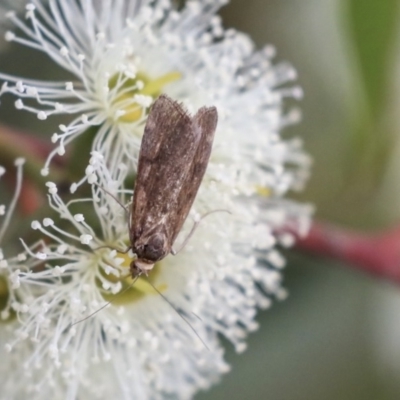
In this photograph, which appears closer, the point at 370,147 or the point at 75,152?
the point at 75,152

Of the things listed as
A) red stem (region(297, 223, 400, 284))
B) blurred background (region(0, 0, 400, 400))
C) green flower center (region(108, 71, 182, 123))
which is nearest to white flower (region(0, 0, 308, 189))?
green flower center (region(108, 71, 182, 123))

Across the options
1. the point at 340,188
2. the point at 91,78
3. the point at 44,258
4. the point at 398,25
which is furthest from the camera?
the point at 340,188

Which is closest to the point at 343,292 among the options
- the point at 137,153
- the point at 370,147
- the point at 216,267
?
the point at 370,147

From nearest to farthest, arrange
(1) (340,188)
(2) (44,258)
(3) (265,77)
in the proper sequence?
(2) (44,258)
(3) (265,77)
(1) (340,188)

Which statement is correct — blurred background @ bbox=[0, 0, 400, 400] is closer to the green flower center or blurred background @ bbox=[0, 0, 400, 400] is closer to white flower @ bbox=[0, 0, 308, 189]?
white flower @ bbox=[0, 0, 308, 189]

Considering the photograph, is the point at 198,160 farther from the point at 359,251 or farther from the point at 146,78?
the point at 359,251

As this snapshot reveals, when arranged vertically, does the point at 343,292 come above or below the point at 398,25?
below

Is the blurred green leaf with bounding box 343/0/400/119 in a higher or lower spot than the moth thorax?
higher

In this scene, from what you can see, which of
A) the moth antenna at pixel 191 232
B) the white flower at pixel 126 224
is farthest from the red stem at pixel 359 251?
the moth antenna at pixel 191 232

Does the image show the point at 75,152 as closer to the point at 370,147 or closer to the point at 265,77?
the point at 265,77
